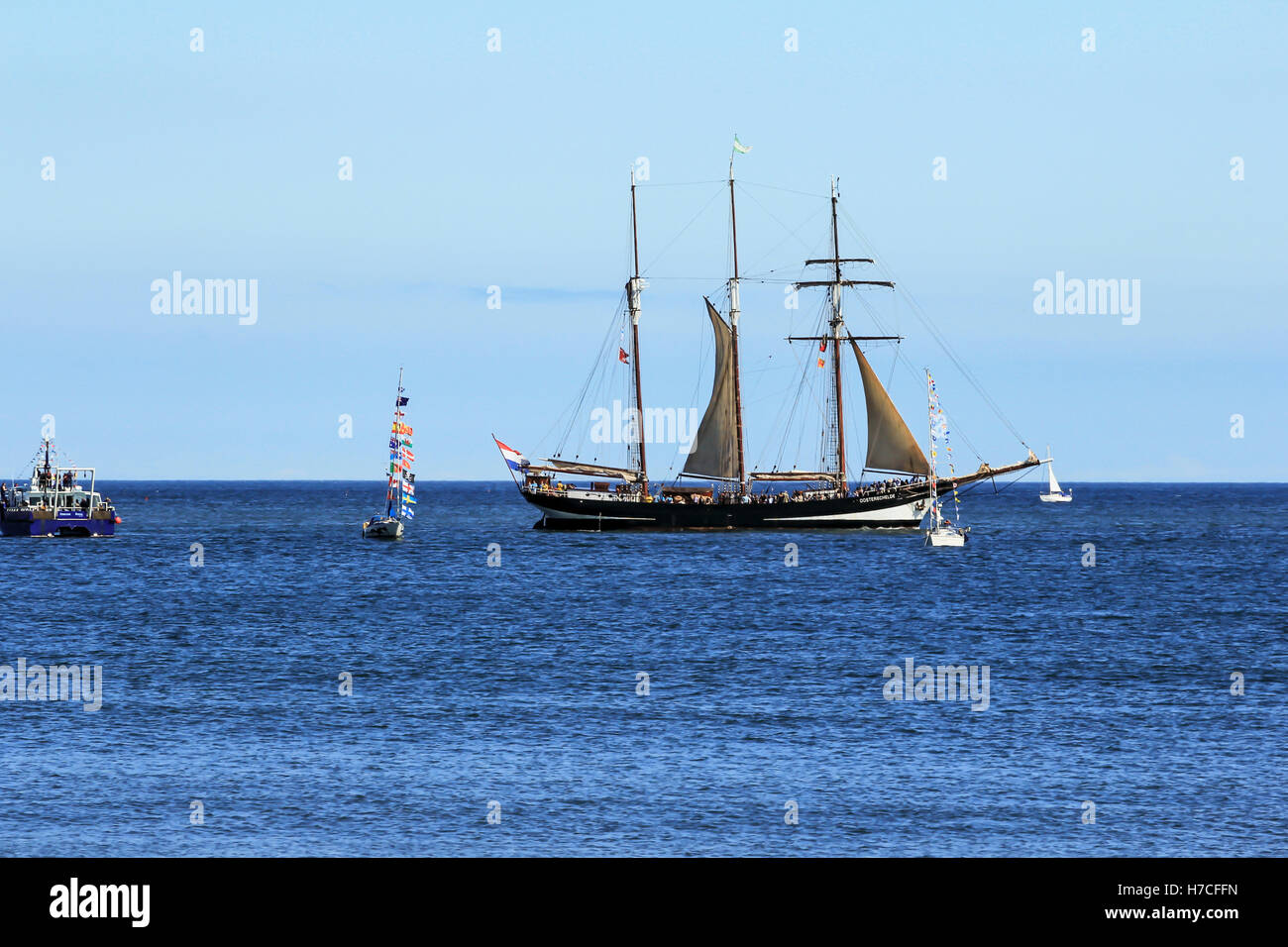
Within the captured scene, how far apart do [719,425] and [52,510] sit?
6053cm

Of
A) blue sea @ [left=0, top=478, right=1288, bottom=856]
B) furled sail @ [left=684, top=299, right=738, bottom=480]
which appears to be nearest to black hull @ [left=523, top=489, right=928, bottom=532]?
furled sail @ [left=684, top=299, right=738, bottom=480]

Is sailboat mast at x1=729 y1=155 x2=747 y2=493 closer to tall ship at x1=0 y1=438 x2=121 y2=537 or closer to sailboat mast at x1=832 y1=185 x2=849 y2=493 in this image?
sailboat mast at x1=832 y1=185 x2=849 y2=493

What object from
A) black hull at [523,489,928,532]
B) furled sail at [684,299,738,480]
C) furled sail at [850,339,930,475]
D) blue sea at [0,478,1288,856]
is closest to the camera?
blue sea at [0,478,1288,856]

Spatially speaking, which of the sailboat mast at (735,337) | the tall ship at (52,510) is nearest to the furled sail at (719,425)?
the sailboat mast at (735,337)

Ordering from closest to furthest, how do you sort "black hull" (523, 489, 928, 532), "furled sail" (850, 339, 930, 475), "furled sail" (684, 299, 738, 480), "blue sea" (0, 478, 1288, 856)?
1. "blue sea" (0, 478, 1288, 856)
2. "furled sail" (850, 339, 930, 475)
3. "furled sail" (684, 299, 738, 480)
4. "black hull" (523, 489, 928, 532)

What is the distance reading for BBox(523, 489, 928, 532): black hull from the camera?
132 meters

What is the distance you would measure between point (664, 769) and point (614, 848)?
21.1ft

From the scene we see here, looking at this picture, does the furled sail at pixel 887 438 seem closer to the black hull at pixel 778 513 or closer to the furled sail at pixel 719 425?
the black hull at pixel 778 513

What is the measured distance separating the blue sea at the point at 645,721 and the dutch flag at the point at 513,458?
48467mm

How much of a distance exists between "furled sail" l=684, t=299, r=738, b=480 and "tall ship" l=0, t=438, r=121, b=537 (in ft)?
177

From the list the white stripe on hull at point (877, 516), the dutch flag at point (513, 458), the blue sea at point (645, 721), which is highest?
the dutch flag at point (513, 458)

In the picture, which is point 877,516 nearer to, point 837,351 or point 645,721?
point 837,351

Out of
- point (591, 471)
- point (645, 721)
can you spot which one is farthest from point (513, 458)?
point (645, 721)

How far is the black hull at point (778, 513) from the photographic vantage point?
132000mm
